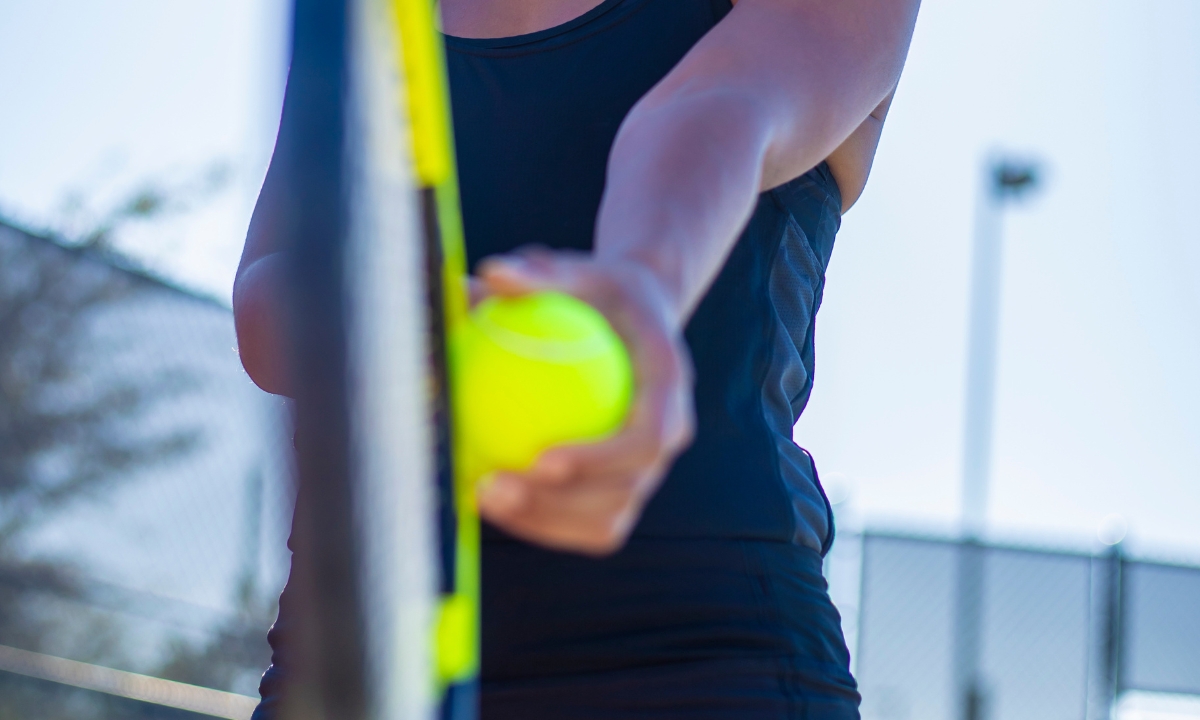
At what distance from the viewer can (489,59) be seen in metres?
1.30

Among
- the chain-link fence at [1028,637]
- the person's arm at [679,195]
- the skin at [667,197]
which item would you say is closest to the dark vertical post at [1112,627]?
the chain-link fence at [1028,637]

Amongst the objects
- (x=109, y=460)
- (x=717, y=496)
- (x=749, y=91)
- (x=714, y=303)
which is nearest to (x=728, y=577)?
(x=717, y=496)

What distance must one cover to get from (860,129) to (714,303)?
1.14ft

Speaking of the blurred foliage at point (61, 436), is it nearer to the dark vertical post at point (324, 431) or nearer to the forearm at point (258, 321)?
the forearm at point (258, 321)

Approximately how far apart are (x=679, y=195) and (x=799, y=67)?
0.95 ft

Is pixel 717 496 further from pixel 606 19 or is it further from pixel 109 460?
pixel 109 460

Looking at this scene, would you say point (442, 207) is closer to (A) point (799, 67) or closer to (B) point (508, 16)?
(A) point (799, 67)

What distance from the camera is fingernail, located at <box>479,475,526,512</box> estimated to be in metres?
0.62

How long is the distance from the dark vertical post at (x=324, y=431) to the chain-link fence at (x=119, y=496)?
380cm

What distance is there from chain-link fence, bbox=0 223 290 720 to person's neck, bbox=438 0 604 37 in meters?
3.21

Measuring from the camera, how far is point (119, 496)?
4539 mm

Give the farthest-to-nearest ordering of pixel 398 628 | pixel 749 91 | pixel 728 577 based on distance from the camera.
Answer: pixel 728 577 < pixel 749 91 < pixel 398 628

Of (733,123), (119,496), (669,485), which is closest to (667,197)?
(733,123)

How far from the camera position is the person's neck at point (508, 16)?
1298 millimetres
